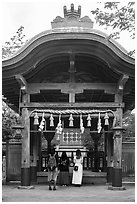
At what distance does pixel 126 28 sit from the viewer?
26.3 ft

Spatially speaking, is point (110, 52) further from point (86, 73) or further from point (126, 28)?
point (126, 28)

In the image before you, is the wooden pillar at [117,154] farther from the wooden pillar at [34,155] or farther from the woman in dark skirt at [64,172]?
the wooden pillar at [34,155]

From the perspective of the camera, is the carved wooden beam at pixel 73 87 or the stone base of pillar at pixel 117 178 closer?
the stone base of pillar at pixel 117 178

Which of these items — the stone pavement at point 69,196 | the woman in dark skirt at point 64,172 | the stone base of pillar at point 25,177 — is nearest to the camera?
the stone pavement at point 69,196

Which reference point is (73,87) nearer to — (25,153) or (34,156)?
(25,153)

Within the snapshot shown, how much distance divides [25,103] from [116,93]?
10.3 feet

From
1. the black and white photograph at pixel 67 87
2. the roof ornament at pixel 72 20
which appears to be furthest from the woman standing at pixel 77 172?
the roof ornament at pixel 72 20

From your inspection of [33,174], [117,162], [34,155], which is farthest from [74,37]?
[33,174]

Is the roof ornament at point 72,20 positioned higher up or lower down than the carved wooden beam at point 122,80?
higher up

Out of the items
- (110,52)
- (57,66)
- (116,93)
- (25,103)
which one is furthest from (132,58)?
(25,103)

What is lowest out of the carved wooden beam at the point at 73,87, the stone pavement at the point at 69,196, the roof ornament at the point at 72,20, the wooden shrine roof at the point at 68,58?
the stone pavement at the point at 69,196

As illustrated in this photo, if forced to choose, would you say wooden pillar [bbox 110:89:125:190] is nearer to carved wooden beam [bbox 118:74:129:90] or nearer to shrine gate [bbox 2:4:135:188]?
shrine gate [bbox 2:4:135:188]

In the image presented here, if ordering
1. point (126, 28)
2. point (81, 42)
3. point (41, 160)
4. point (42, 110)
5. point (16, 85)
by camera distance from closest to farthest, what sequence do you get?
point (126, 28)
point (81, 42)
point (42, 110)
point (16, 85)
point (41, 160)

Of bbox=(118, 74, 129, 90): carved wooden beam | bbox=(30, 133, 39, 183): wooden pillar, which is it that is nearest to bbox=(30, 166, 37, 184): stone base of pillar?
bbox=(30, 133, 39, 183): wooden pillar
